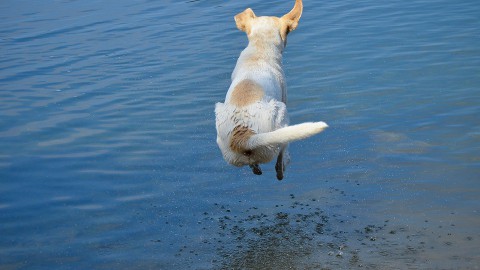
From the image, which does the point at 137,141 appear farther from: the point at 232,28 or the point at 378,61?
the point at 232,28

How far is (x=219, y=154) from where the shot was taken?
9719 mm

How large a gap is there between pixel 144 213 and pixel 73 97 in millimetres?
4236

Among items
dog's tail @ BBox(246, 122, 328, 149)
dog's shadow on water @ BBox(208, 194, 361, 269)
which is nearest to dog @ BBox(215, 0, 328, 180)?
dog's tail @ BBox(246, 122, 328, 149)

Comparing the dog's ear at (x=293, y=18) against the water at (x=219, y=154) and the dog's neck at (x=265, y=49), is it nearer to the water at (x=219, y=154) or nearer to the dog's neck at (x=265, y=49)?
the dog's neck at (x=265, y=49)

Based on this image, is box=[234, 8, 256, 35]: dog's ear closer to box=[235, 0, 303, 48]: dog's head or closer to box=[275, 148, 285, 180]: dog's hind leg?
box=[235, 0, 303, 48]: dog's head

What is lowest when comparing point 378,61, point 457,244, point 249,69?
point 457,244

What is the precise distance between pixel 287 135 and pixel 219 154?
12.2 ft

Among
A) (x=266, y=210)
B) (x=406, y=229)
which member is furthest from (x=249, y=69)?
(x=406, y=229)

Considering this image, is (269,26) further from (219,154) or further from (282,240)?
(282,240)

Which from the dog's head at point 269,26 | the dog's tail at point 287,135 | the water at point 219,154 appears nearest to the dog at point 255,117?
the dog's tail at point 287,135

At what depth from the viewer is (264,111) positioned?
22.8 feet

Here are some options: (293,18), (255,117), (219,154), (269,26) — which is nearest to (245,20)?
(269,26)

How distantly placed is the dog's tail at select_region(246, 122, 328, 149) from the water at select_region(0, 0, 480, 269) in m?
1.24

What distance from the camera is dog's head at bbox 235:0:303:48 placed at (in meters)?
8.31
